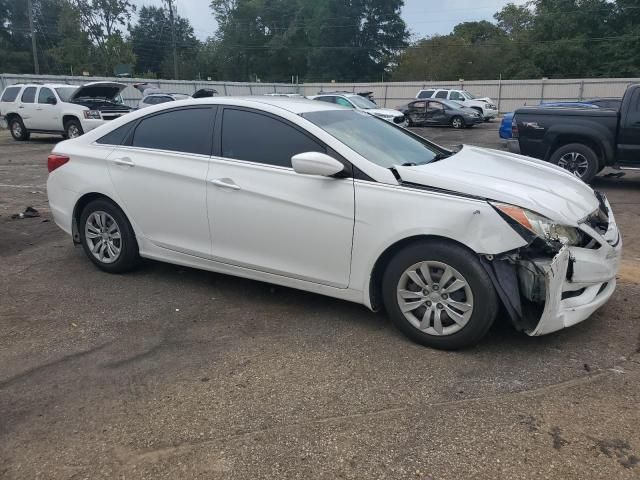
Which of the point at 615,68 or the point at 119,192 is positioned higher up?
the point at 615,68

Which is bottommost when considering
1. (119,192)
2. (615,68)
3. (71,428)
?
(71,428)

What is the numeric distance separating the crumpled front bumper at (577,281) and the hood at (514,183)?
0.73ft

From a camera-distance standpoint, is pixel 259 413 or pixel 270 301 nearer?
pixel 259 413

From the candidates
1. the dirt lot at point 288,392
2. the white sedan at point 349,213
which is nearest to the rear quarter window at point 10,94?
the white sedan at point 349,213

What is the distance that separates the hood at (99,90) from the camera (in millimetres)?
16344

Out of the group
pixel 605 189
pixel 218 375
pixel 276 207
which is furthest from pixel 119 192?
pixel 605 189

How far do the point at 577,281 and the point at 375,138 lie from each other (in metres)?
1.83

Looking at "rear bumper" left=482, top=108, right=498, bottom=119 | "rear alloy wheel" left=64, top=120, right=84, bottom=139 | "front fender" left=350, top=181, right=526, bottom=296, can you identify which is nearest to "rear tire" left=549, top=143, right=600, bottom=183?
"front fender" left=350, top=181, right=526, bottom=296

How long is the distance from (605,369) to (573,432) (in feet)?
2.62

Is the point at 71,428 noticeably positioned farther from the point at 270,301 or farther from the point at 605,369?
the point at 605,369

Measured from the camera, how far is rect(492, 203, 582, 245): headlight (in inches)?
136

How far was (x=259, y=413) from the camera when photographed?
3.05 m

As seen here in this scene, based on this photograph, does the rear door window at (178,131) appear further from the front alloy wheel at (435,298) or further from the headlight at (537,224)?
the headlight at (537,224)

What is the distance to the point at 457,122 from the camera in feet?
81.7
